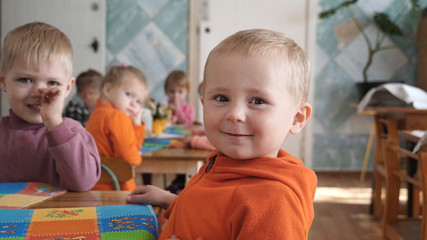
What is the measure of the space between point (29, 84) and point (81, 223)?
1.75ft

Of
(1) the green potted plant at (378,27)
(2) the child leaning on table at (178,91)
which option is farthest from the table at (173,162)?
(1) the green potted plant at (378,27)

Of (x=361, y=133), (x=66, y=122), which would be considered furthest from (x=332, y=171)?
(x=66, y=122)

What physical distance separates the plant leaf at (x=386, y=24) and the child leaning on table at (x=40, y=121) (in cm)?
437

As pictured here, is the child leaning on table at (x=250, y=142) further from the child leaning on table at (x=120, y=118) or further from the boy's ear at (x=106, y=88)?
the boy's ear at (x=106, y=88)

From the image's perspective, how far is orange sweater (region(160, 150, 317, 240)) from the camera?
70 cm

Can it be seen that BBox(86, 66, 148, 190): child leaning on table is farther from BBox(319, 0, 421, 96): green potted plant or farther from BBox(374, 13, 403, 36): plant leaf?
BBox(374, 13, 403, 36): plant leaf

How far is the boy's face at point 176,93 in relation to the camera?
4309 millimetres

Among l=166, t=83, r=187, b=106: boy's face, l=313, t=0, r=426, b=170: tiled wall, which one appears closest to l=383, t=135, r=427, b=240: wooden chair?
l=166, t=83, r=187, b=106: boy's face

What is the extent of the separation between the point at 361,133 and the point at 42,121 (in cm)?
451

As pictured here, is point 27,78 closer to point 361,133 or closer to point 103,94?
point 103,94

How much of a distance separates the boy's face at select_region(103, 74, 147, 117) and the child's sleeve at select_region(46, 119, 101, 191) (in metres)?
1.08

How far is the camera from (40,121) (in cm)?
127

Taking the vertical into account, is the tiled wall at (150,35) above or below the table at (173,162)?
above

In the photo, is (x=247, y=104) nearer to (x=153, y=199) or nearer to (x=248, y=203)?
(x=248, y=203)
